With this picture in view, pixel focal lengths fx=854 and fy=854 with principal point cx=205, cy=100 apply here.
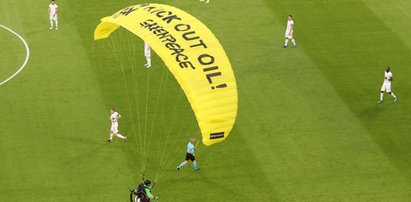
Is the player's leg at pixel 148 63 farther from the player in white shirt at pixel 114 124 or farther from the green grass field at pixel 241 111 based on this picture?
the player in white shirt at pixel 114 124

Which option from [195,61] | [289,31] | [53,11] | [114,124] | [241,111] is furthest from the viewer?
[53,11]

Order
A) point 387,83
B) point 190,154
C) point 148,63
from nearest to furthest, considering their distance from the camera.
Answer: point 190,154, point 387,83, point 148,63

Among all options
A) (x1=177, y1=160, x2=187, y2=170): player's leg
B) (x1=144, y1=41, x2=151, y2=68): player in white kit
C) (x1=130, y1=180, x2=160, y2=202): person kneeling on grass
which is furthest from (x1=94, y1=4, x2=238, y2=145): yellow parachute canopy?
(x1=144, y1=41, x2=151, y2=68): player in white kit

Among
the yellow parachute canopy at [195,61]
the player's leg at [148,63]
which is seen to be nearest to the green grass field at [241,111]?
the player's leg at [148,63]

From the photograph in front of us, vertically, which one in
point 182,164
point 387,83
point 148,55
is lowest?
point 182,164

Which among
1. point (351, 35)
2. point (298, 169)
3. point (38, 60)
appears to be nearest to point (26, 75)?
point (38, 60)

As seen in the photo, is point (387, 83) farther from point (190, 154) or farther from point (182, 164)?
point (182, 164)

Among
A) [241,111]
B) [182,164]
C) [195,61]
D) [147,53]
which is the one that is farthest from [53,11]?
[195,61]

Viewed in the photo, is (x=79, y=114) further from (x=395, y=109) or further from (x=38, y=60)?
(x=395, y=109)
